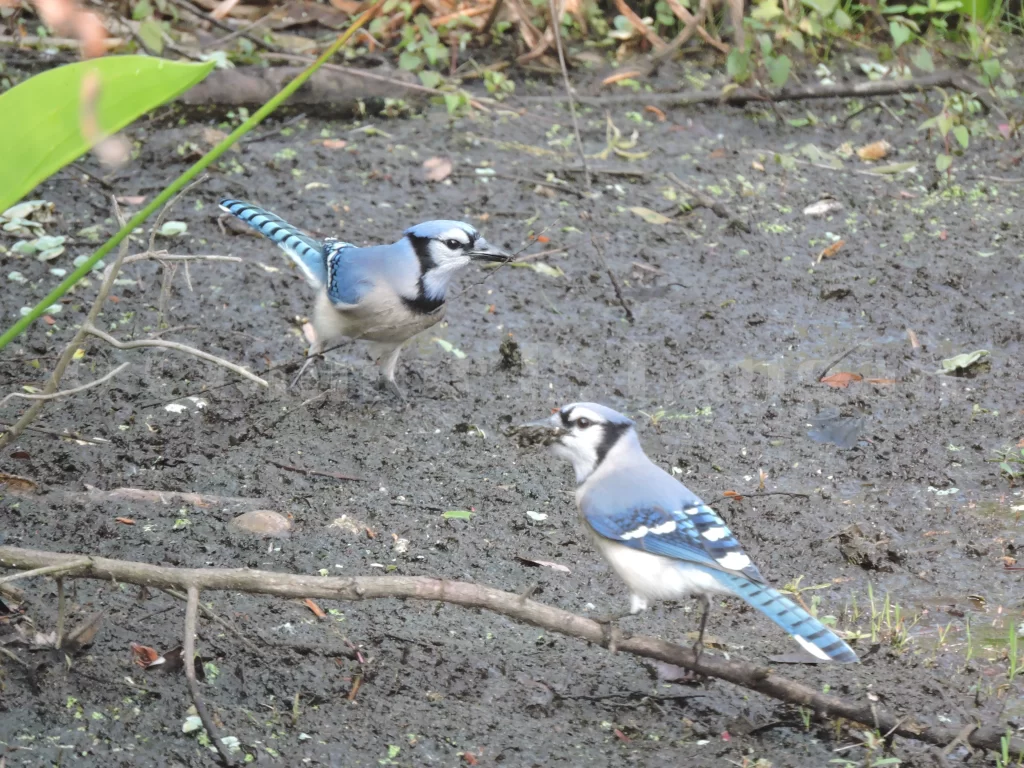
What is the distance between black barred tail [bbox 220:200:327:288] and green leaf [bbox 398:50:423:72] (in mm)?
1765

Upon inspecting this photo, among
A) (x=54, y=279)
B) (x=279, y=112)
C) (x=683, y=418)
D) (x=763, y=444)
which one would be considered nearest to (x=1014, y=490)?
(x=763, y=444)

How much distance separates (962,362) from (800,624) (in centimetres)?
255

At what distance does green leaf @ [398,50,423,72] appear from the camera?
6.86m

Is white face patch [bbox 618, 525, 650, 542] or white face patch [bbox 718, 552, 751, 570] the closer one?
white face patch [bbox 718, 552, 751, 570]

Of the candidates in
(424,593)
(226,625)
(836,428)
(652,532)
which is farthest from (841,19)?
(226,625)

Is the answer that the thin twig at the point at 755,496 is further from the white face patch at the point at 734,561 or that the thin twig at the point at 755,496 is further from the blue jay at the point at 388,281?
the blue jay at the point at 388,281

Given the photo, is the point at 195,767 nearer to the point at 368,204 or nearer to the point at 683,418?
the point at 683,418

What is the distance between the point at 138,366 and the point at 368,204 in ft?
5.59

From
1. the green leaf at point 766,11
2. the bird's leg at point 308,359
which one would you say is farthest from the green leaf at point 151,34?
the green leaf at point 766,11

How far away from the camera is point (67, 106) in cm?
188

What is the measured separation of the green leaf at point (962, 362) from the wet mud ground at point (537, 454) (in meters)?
0.05

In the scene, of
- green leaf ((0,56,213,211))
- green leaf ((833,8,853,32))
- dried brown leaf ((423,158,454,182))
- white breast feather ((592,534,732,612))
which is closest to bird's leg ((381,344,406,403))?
dried brown leaf ((423,158,454,182))

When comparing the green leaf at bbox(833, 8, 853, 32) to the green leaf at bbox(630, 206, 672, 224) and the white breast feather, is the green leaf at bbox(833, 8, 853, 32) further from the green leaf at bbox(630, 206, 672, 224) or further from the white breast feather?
the white breast feather

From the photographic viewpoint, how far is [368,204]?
6102 mm
